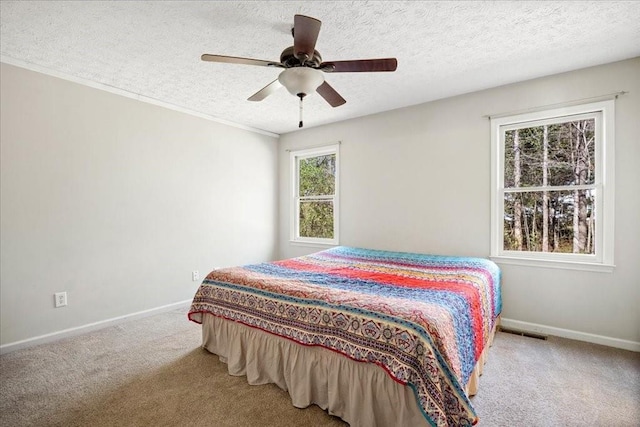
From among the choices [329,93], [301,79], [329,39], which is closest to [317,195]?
[329,93]

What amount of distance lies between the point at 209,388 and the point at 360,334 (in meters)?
1.16

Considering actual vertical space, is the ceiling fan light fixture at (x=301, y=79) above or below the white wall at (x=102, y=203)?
above

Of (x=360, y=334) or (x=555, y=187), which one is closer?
(x=360, y=334)

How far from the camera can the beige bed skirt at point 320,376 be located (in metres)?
1.50

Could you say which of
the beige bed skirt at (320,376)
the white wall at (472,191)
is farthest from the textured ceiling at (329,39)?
the beige bed skirt at (320,376)

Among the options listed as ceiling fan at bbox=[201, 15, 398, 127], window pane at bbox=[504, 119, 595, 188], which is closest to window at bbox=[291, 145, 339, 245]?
window pane at bbox=[504, 119, 595, 188]

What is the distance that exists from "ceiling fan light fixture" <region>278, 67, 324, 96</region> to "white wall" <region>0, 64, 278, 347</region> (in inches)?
88.9

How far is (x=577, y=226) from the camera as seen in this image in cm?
284

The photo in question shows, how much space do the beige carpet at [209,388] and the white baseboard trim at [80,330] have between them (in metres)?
0.07

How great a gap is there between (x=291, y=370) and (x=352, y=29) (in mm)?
2340

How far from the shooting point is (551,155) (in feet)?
9.75

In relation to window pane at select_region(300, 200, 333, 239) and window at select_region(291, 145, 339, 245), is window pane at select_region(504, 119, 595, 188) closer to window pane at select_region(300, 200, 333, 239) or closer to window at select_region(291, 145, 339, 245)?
window at select_region(291, 145, 339, 245)

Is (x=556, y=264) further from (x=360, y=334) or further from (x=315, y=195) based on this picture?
(x=315, y=195)

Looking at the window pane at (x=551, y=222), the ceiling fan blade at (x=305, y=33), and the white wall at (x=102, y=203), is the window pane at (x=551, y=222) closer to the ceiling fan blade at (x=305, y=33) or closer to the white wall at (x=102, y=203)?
the ceiling fan blade at (x=305, y=33)
